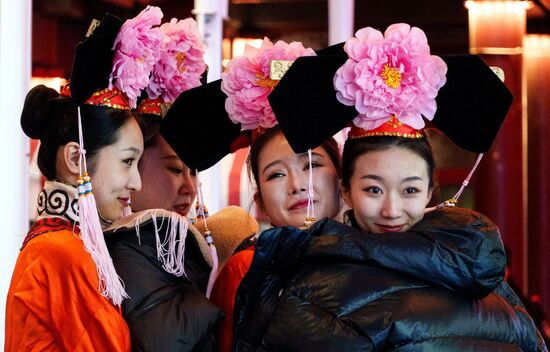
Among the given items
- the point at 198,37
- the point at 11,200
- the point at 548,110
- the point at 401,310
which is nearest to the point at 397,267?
the point at 401,310

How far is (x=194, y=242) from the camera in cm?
257

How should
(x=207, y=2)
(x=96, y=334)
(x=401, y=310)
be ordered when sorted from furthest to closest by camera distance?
1. (x=207, y=2)
2. (x=96, y=334)
3. (x=401, y=310)

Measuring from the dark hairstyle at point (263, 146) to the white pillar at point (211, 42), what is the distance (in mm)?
1890

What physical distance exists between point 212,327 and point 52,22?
274 centimetres

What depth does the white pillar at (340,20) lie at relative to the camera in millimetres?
4816

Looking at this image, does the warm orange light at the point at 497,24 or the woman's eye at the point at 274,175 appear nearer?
the woman's eye at the point at 274,175

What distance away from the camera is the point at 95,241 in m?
2.38

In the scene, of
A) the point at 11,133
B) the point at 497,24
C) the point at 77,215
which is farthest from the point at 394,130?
the point at 497,24

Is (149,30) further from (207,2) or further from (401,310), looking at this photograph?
(207,2)

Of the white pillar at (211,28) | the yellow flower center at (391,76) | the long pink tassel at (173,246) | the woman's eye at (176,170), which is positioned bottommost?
the long pink tassel at (173,246)

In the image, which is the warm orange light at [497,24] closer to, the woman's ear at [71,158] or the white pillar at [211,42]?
the white pillar at [211,42]

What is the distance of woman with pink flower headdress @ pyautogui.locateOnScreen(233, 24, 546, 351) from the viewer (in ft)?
6.26

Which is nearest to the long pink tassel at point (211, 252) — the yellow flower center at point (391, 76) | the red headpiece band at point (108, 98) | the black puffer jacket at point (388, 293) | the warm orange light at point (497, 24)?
the red headpiece band at point (108, 98)

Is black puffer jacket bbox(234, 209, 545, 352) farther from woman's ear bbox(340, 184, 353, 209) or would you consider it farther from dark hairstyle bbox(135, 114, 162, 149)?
dark hairstyle bbox(135, 114, 162, 149)
